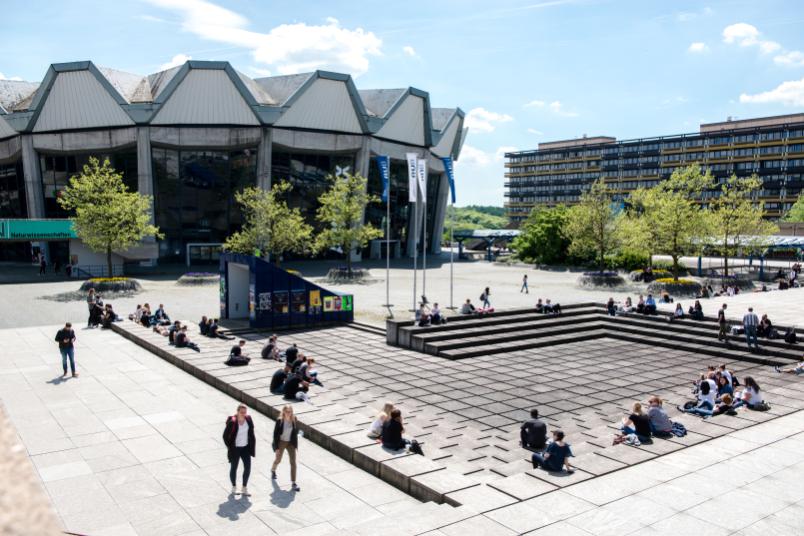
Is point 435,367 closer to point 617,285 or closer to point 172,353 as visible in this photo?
point 172,353

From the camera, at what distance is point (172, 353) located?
20.3m

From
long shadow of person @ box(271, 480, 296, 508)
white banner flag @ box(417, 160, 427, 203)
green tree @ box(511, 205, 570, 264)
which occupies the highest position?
white banner flag @ box(417, 160, 427, 203)

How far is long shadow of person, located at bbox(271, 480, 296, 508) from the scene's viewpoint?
Answer: 10.1m

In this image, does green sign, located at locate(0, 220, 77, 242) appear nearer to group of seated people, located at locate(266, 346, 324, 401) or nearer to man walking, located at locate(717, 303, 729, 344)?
group of seated people, located at locate(266, 346, 324, 401)

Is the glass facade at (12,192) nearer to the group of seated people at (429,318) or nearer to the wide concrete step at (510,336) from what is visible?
the group of seated people at (429,318)

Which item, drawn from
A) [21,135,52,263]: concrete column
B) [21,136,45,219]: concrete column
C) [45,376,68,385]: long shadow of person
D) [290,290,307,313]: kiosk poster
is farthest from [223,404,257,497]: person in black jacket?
Result: [21,136,45,219]: concrete column

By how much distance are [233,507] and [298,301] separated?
16961 mm

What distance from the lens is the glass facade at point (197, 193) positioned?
204ft

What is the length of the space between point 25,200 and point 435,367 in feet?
212

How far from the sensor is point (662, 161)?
133625mm

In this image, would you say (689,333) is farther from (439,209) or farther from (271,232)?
(439,209)

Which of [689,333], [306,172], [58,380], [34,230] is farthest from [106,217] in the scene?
[689,333]

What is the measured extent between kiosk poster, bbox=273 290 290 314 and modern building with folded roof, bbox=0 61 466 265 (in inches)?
1251

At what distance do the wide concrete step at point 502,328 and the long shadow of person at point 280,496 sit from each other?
12.4m
